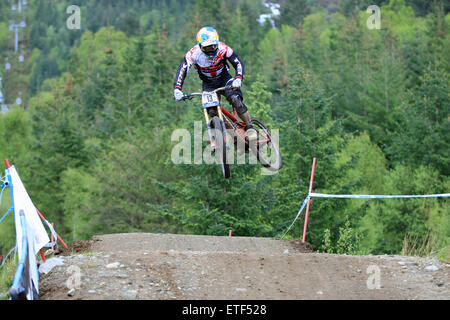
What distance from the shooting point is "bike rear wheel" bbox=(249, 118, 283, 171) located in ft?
35.8

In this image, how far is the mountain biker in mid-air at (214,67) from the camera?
9.46 metres

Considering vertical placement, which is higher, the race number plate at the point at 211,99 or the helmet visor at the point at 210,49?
the helmet visor at the point at 210,49

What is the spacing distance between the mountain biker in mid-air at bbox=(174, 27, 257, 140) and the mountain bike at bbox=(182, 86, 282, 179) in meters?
0.17

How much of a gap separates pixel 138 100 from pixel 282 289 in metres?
36.8

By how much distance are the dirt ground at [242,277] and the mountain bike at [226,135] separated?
7.05 feet

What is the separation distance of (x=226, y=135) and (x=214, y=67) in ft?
3.99
